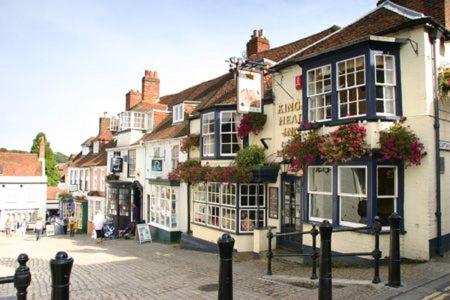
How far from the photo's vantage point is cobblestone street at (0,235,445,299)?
7.51 metres

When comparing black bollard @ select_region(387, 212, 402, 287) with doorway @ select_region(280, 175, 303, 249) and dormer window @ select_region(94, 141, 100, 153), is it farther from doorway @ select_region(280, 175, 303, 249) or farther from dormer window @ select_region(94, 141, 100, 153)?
dormer window @ select_region(94, 141, 100, 153)

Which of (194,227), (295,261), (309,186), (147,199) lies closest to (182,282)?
(295,261)

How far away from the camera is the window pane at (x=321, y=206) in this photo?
10969 millimetres

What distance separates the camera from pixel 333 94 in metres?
10.5

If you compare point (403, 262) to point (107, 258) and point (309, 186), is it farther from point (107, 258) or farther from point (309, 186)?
point (107, 258)

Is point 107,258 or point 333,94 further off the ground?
point 333,94

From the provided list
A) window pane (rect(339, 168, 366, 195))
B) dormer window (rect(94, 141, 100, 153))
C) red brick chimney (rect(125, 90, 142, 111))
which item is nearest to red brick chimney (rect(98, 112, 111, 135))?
dormer window (rect(94, 141, 100, 153))

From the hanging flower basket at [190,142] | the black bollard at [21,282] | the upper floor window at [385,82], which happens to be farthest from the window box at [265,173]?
the black bollard at [21,282]

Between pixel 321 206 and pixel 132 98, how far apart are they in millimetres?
21054

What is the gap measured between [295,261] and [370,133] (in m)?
4.39

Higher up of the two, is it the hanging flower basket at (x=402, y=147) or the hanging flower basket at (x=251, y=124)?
the hanging flower basket at (x=251, y=124)

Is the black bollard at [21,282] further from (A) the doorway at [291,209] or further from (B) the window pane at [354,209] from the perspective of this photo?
(A) the doorway at [291,209]

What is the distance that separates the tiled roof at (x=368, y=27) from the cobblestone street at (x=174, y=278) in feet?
20.1

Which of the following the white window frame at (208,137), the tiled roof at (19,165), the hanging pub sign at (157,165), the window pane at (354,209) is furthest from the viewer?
the tiled roof at (19,165)
